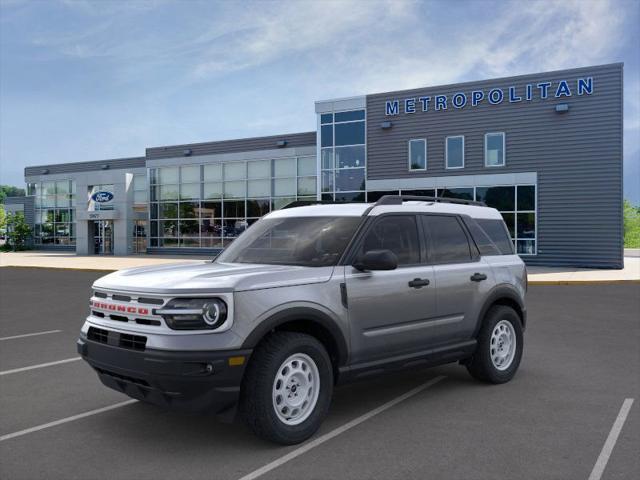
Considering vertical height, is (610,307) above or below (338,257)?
below

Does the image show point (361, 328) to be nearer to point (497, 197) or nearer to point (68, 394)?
point (68, 394)

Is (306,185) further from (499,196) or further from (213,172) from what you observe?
(499,196)

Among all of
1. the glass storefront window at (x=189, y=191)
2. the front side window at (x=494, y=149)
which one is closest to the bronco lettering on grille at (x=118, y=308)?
the front side window at (x=494, y=149)

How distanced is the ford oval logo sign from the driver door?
38695 mm

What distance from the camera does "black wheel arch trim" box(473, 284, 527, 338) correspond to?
6.21m

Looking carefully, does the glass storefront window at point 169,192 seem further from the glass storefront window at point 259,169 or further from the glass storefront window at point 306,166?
the glass storefront window at point 306,166

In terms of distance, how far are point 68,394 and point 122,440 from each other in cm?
166

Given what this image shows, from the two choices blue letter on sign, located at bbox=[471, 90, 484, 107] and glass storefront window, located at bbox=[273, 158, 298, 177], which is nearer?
blue letter on sign, located at bbox=[471, 90, 484, 107]

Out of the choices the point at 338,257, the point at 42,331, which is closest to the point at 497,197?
the point at 42,331

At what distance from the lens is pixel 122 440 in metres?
4.64

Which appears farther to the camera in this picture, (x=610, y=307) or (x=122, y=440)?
(x=610, y=307)

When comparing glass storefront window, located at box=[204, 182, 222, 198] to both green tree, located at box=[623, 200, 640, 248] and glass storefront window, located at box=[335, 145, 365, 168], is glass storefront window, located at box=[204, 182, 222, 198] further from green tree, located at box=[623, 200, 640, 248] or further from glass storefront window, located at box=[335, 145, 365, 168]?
green tree, located at box=[623, 200, 640, 248]

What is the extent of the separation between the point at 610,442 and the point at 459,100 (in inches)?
967

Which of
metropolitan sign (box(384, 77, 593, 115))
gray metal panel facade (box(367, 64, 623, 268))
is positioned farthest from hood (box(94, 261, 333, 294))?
metropolitan sign (box(384, 77, 593, 115))
